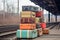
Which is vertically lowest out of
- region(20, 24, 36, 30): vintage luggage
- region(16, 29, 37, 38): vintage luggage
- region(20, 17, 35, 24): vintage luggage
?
region(16, 29, 37, 38): vintage luggage

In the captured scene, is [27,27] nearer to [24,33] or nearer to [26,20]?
[26,20]

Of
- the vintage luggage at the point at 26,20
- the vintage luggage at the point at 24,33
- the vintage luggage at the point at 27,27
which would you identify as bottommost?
the vintage luggage at the point at 24,33

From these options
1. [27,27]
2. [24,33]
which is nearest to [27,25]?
[27,27]

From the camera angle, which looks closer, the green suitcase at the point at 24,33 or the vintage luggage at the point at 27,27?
the green suitcase at the point at 24,33

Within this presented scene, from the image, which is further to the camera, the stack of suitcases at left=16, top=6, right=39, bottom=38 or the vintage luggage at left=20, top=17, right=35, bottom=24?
the vintage luggage at left=20, top=17, right=35, bottom=24

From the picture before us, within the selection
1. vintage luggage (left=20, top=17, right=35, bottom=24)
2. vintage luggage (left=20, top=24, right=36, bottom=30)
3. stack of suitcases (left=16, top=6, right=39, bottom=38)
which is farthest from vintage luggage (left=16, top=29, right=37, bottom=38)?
vintage luggage (left=20, top=17, right=35, bottom=24)

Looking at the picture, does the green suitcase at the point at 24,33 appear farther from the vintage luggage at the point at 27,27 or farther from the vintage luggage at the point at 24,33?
the vintage luggage at the point at 27,27

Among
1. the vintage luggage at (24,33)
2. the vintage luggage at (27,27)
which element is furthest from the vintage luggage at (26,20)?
the vintage luggage at (24,33)

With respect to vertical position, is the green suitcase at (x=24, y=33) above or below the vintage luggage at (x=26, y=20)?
below

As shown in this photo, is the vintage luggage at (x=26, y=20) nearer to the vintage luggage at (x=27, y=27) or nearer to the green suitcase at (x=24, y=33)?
the vintage luggage at (x=27, y=27)

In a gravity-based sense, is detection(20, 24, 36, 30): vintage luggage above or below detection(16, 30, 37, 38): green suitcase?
above

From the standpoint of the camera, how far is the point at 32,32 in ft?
69.3

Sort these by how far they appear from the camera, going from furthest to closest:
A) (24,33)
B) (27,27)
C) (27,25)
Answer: (27,25)
(27,27)
(24,33)

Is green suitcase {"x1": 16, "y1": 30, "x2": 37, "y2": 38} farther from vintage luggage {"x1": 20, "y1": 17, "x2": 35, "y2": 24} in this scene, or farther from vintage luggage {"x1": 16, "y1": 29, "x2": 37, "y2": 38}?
vintage luggage {"x1": 20, "y1": 17, "x2": 35, "y2": 24}
